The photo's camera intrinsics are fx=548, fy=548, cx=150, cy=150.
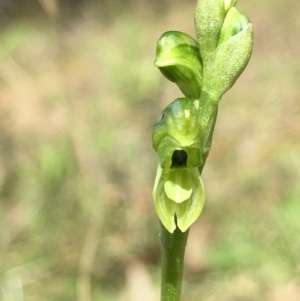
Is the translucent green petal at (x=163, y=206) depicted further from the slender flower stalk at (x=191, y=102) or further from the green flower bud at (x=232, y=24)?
the green flower bud at (x=232, y=24)

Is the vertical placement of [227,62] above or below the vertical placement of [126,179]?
below

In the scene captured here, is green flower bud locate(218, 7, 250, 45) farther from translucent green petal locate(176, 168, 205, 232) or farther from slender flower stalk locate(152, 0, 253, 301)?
translucent green petal locate(176, 168, 205, 232)

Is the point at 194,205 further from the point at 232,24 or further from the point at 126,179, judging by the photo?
the point at 126,179

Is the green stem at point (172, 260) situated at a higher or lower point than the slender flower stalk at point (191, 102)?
lower

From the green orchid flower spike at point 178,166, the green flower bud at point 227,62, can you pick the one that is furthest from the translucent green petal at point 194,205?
the green flower bud at point 227,62

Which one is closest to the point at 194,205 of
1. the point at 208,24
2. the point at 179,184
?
the point at 179,184

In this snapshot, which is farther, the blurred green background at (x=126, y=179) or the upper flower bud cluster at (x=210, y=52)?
the blurred green background at (x=126, y=179)
